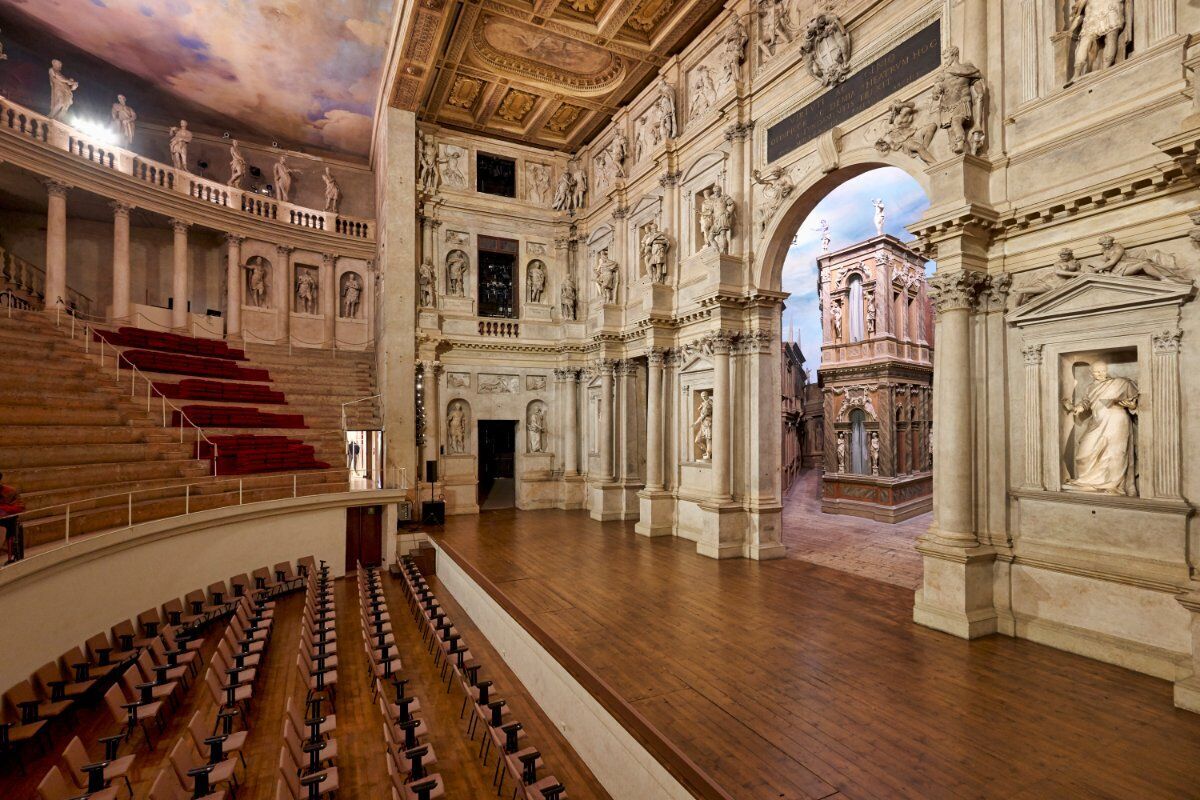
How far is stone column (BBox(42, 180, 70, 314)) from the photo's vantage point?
573 inches

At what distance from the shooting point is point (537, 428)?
18062 mm

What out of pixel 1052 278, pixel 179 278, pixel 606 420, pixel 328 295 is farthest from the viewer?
pixel 328 295

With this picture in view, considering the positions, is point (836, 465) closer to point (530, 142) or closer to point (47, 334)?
point (530, 142)

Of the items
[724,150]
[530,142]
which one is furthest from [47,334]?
[724,150]

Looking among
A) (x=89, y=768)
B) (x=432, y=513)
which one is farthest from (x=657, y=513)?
(x=89, y=768)

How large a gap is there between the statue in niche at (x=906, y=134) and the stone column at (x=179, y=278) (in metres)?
18.8

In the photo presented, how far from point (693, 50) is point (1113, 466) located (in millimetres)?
11952

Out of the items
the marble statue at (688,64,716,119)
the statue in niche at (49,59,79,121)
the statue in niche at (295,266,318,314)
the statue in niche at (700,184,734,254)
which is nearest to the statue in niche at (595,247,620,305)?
the statue in niche at (700,184,734,254)

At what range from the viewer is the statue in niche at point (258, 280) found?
19.2 metres

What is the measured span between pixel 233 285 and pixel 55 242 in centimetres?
438

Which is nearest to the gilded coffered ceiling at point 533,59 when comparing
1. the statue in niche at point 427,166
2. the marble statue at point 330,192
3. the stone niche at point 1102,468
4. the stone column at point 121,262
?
the statue in niche at point 427,166

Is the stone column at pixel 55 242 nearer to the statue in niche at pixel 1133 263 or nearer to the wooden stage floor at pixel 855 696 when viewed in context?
the wooden stage floor at pixel 855 696

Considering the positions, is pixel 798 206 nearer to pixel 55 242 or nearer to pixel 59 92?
pixel 55 242

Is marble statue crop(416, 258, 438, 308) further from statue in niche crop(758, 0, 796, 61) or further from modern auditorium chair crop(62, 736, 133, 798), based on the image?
modern auditorium chair crop(62, 736, 133, 798)
